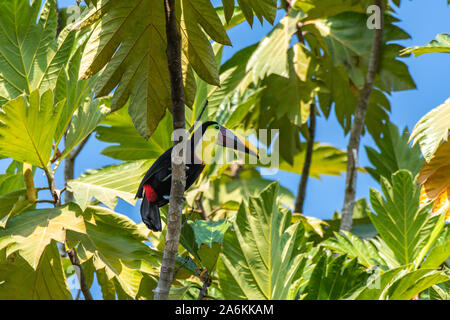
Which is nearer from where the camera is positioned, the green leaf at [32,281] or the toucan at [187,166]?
the toucan at [187,166]

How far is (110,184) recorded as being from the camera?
3053 mm

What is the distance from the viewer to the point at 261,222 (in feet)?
8.32

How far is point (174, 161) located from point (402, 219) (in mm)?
1669

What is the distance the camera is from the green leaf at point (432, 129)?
2.57 m


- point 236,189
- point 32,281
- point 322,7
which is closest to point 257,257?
point 32,281

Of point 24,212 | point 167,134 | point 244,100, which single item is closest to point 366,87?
point 244,100

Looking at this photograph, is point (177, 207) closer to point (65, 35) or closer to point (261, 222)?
point (261, 222)

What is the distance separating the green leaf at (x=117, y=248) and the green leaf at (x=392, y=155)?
2047 millimetres

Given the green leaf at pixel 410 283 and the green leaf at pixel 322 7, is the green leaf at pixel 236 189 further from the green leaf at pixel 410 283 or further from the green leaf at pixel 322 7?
the green leaf at pixel 410 283

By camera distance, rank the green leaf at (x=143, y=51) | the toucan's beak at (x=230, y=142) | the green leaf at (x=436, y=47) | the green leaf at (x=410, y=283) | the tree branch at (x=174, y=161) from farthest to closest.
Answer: the green leaf at (x=436, y=47) → the green leaf at (x=410, y=283) → the toucan's beak at (x=230, y=142) → the green leaf at (x=143, y=51) → the tree branch at (x=174, y=161)

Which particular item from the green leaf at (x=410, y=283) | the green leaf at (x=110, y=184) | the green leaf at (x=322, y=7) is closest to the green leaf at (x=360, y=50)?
the green leaf at (x=322, y=7)

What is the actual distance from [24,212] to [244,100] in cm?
169

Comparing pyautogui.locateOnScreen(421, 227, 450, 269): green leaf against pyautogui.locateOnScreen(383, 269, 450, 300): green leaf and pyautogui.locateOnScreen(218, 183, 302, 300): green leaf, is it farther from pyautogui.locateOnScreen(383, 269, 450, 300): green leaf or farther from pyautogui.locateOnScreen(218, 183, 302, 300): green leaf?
pyautogui.locateOnScreen(218, 183, 302, 300): green leaf

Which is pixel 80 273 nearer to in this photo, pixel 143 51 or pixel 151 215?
pixel 151 215
